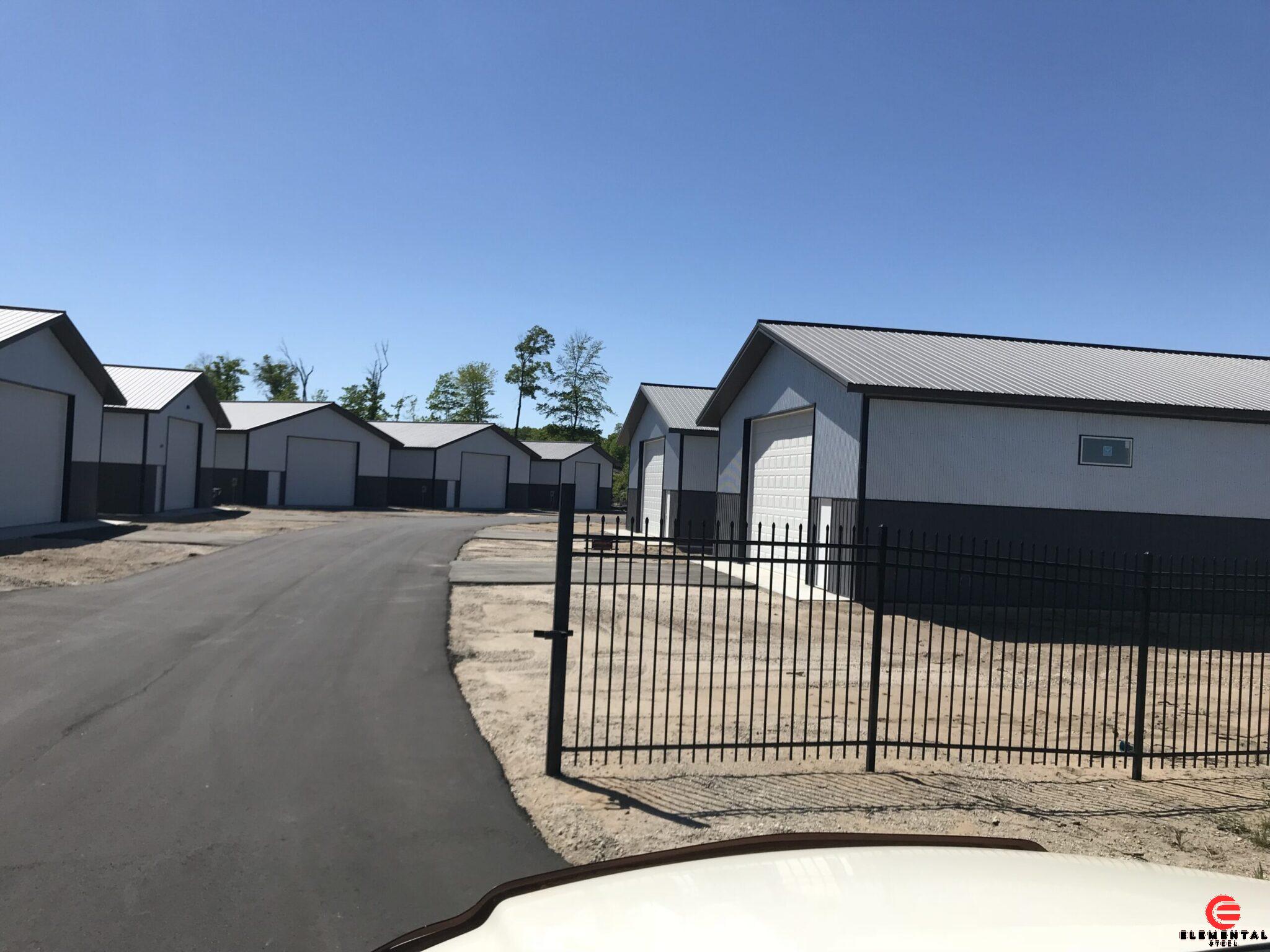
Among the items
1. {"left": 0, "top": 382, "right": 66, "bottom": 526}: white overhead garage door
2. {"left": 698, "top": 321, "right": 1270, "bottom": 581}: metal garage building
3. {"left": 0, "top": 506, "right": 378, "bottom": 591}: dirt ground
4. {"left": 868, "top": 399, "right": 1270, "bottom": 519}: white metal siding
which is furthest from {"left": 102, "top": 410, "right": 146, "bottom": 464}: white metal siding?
{"left": 868, "top": 399, "right": 1270, "bottom": 519}: white metal siding

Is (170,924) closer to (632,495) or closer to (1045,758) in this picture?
(1045,758)

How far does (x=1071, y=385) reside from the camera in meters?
18.3

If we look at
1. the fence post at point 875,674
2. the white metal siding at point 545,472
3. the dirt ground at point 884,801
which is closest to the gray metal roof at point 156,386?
the white metal siding at point 545,472

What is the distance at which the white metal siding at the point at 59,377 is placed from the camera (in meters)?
23.2

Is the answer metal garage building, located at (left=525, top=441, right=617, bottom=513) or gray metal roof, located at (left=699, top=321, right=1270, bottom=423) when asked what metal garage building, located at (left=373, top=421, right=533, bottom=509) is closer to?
metal garage building, located at (left=525, top=441, right=617, bottom=513)

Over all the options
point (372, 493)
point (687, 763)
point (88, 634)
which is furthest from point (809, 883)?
point (372, 493)

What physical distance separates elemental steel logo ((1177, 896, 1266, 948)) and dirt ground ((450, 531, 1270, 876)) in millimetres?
3954

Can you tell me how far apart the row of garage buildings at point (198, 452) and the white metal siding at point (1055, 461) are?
42.8 feet

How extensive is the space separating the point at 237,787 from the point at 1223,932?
20.2 ft

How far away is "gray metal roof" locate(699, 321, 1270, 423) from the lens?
17312 millimetres

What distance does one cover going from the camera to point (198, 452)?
39.0 metres

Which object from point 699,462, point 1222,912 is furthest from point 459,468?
point 1222,912

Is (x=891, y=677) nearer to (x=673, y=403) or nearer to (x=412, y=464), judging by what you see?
(x=673, y=403)

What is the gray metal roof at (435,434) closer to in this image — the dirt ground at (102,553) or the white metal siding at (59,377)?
the dirt ground at (102,553)
